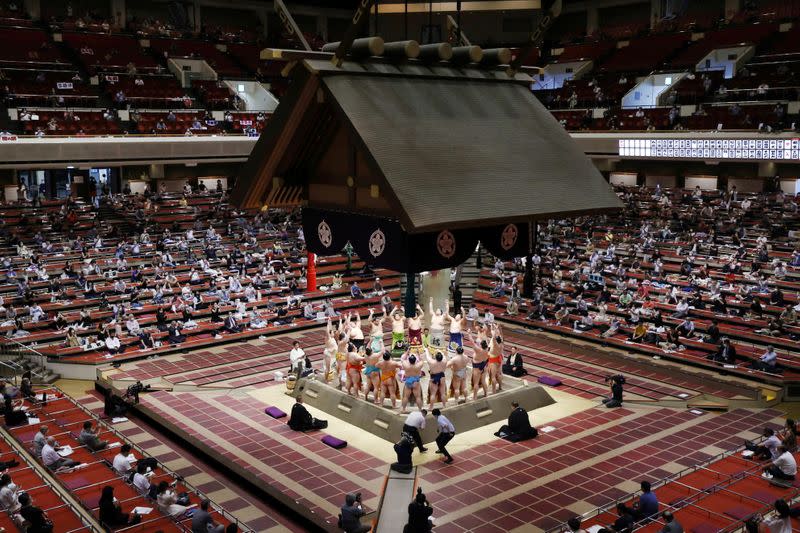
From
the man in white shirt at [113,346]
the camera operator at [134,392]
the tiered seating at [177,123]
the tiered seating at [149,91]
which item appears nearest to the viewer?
the camera operator at [134,392]

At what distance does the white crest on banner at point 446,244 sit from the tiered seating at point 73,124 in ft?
52.4

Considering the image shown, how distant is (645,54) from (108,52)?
19191mm

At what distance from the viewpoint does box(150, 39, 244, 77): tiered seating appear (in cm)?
2798

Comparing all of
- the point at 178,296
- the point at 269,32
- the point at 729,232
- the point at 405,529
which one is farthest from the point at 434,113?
the point at 269,32

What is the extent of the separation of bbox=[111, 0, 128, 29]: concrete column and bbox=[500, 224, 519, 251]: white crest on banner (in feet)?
81.6

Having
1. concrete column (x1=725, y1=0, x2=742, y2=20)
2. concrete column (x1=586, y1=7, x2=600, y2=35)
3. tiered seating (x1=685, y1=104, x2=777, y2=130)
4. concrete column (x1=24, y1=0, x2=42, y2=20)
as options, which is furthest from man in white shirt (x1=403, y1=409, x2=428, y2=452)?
concrete column (x1=586, y1=7, x2=600, y2=35)

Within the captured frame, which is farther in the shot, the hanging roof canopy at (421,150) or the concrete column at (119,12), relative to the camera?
the concrete column at (119,12)

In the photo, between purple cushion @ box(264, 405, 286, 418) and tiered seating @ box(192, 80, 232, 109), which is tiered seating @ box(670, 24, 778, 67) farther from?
purple cushion @ box(264, 405, 286, 418)

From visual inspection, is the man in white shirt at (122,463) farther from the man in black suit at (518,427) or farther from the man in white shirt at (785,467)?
the man in white shirt at (785,467)

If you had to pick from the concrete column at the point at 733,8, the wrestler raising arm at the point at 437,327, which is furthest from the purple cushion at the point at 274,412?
the concrete column at the point at 733,8

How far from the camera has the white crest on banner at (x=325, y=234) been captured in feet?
30.4

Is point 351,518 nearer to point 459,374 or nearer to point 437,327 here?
point 459,374

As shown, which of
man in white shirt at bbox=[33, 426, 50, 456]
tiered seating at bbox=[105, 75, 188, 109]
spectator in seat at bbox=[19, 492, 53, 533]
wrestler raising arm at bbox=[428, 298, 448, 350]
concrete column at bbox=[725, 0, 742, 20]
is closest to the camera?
spectator in seat at bbox=[19, 492, 53, 533]

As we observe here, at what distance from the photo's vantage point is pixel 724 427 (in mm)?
11555
